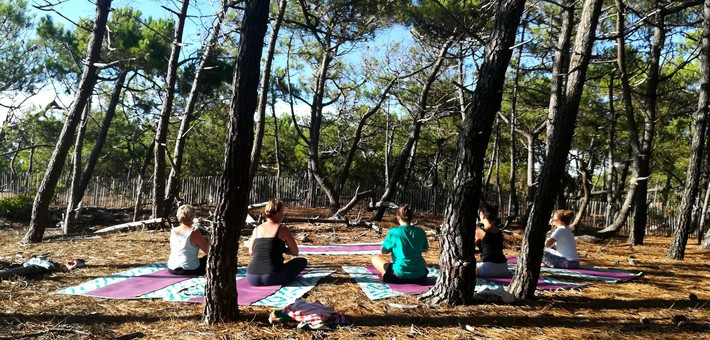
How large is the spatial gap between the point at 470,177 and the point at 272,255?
2.11m

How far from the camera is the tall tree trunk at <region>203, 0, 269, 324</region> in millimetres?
3361

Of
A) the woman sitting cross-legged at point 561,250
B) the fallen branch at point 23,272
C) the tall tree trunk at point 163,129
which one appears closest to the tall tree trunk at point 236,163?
the fallen branch at point 23,272

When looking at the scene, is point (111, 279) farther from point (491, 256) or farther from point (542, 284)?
point (542, 284)

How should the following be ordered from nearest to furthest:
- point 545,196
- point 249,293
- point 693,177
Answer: point 545,196
point 249,293
point 693,177

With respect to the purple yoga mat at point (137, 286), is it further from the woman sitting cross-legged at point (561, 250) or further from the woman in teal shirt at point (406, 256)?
the woman sitting cross-legged at point (561, 250)

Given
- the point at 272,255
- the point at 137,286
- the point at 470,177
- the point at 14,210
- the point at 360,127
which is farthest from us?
the point at 14,210

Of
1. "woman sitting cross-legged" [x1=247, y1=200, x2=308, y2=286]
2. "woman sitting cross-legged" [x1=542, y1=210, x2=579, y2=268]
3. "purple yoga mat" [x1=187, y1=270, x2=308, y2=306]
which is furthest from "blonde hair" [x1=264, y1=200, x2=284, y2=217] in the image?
"woman sitting cross-legged" [x1=542, y1=210, x2=579, y2=268]

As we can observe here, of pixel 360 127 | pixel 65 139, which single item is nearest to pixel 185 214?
pixel 65 139

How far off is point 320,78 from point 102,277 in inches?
412

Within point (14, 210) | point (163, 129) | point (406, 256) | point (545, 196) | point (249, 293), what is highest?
point (163, 129)

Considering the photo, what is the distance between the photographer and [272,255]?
494 centimetres

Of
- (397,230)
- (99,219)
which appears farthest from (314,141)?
(397,230)

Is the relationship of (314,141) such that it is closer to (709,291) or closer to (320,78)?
(320,78)

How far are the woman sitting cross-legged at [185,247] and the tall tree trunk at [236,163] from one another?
1876 mm
